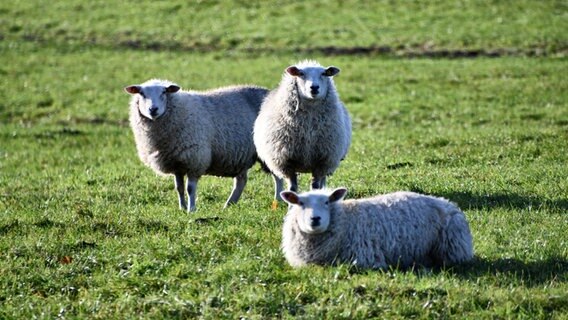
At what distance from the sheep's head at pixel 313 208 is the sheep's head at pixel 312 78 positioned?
112 inches

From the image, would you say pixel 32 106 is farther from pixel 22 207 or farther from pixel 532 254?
pixel 532 254

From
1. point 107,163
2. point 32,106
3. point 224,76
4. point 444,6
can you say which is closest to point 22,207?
point 107,163

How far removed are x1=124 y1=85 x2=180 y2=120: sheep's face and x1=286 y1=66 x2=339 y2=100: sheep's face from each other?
186cm

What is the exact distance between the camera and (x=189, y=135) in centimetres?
1209

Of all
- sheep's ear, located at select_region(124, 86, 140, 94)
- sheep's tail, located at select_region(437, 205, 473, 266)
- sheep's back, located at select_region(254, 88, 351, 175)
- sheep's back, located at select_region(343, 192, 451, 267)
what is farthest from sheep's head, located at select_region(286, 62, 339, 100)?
sheep's tail, located at select_region(437, 205, 473, 266)

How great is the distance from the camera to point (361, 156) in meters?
15.6

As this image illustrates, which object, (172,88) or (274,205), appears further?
(172,88)

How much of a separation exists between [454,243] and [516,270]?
2.11ft

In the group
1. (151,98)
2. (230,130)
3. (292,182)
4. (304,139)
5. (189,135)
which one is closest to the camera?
(304,139)

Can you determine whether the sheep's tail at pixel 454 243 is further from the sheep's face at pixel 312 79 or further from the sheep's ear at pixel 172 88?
the sheep's ear at pixel 172 88

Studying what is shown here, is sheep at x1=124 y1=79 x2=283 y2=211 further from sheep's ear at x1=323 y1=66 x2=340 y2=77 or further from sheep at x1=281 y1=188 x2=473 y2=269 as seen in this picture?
sheep at x1=281 y1=188 x2=473 y2=269

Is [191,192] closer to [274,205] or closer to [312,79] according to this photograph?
[274,205]

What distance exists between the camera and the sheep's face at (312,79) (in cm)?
1108

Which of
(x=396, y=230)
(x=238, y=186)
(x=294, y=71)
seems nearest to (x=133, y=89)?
(x=238, y=186)
